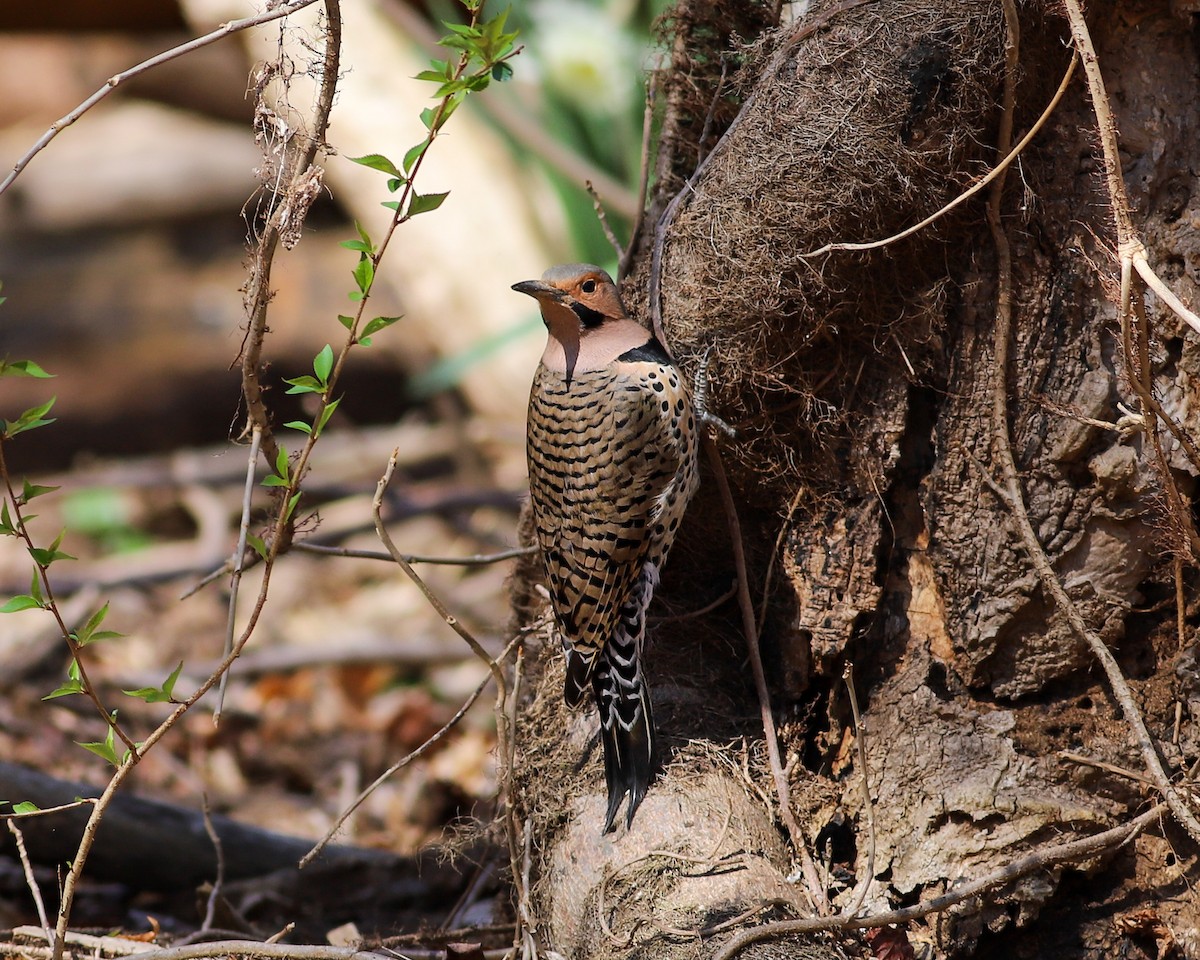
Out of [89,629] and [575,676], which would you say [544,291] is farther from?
[89,629]

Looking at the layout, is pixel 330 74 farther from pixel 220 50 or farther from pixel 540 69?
pixel 220 50

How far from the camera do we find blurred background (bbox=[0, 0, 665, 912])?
5523 mm

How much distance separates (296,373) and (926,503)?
6181 mm

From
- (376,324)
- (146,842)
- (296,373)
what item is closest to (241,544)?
(376,324)

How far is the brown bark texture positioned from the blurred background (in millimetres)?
1296

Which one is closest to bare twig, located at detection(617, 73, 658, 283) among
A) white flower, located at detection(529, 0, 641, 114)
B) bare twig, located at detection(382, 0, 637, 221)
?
bare twig, located at detection(382, 0, 637, 221)

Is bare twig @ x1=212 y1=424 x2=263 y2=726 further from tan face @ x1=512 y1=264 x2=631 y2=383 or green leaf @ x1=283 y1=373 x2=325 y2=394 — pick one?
tan face @ x1=512 y1=264 x2=631 y2=383

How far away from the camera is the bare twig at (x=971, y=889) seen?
8.40 feet

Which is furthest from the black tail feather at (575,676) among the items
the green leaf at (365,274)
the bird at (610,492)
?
the green leaf at (365,274)

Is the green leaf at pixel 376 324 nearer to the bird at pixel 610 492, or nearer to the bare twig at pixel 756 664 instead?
the bird at pixel 610 492

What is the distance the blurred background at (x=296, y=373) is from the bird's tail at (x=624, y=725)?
99 centimetres

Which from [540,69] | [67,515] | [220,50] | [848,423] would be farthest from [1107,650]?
[220,50]

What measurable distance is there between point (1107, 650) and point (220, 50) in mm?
9483

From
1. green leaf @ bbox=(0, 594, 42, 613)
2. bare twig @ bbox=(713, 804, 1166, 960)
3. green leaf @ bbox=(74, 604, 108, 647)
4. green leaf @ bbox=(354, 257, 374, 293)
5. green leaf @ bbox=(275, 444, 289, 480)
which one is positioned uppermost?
green leaf @ bbox=(354, 257, 374, 293)
